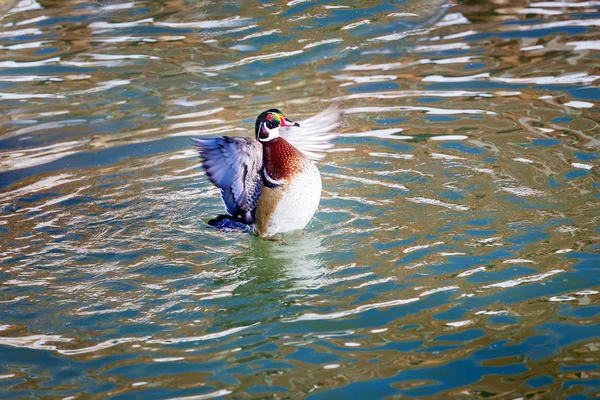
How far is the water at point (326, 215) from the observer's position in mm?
4621

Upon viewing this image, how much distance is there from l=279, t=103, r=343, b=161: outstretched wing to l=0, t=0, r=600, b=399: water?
0.45 m

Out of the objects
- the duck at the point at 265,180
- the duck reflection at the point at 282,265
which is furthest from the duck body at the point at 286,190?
the duck reflection at the point at 282,265

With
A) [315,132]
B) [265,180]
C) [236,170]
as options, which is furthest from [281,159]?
[315,132]

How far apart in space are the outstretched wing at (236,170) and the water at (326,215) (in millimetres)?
332

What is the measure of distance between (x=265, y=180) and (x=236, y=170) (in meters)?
0.21

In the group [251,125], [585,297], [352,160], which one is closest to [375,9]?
[251,125]

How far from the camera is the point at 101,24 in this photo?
11789mm

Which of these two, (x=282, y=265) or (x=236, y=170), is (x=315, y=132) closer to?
(x=236, y=170)

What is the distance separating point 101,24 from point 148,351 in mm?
7884

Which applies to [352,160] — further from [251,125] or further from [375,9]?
[375,9]

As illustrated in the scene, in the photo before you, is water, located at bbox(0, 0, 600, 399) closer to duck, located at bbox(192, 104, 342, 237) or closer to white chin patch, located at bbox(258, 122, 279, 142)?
duck, located at bbox(192, 104, 342, 237)

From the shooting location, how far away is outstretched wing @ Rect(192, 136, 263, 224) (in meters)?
5.80

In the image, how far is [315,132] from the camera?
21.4ft

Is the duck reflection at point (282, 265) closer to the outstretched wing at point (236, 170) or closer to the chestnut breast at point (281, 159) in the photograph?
the outstretched wing at point (236, 170)
